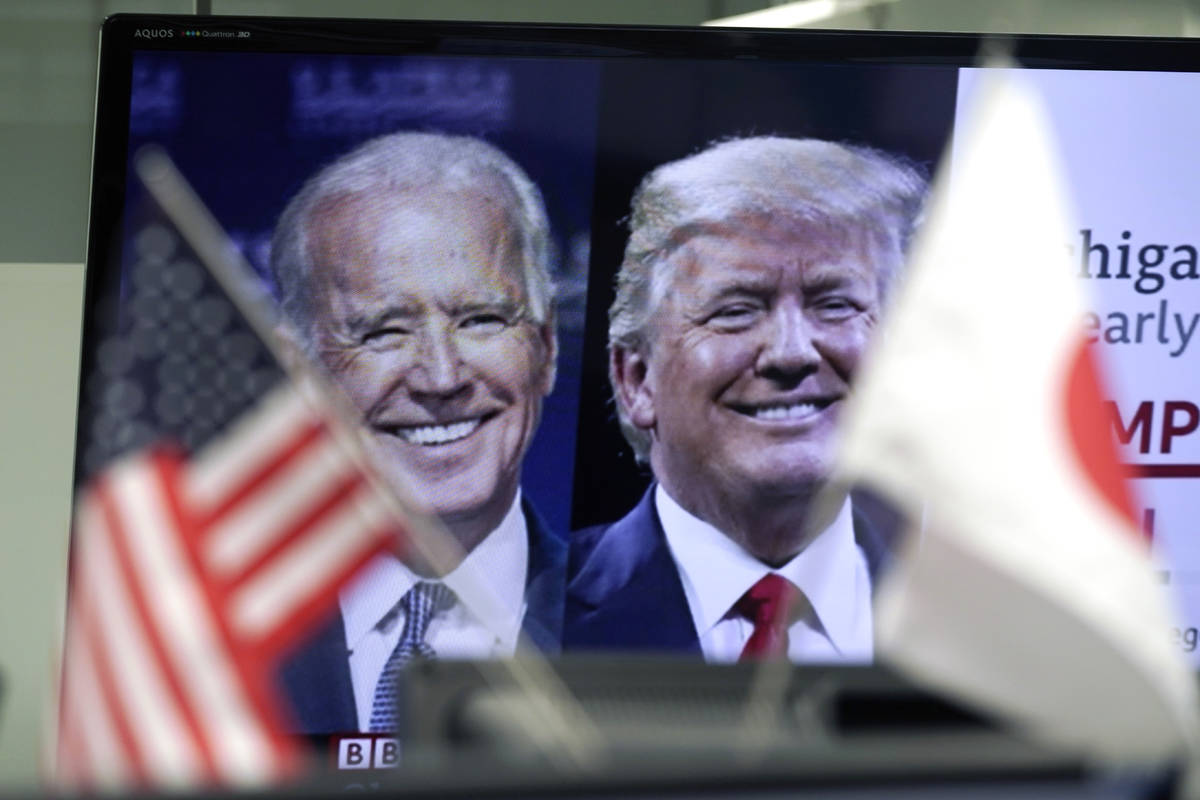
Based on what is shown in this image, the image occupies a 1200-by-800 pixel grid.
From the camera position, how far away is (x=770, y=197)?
10.9 ft

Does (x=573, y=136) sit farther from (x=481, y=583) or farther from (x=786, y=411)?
(x=481, y=583)

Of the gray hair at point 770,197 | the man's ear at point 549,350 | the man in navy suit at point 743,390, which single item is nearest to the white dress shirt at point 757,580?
the man in navy suit at point 743,390

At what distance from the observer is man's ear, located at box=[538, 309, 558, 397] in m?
3.29

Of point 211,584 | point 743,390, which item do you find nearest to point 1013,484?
point 211,584

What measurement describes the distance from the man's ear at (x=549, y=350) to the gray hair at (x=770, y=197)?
101 millimetres

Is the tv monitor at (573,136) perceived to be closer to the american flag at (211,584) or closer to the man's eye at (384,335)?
the man's eye at (384,335)

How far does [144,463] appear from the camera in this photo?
1346 mm

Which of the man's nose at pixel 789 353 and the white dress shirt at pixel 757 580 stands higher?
the man's nose at pixel 789 353

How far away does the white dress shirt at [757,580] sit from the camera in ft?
10.8

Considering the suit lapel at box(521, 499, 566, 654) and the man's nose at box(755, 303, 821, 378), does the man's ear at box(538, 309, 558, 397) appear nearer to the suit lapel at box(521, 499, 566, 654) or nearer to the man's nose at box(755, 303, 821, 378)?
the suit lapel at box(521, 499, 566, 654)

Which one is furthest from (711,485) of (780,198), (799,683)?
(799,683)

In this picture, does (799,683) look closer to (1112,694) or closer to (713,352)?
(1112,694)

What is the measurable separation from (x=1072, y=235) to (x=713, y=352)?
0.67 metres

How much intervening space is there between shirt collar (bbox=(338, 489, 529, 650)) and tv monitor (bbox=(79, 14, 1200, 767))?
0.04m
